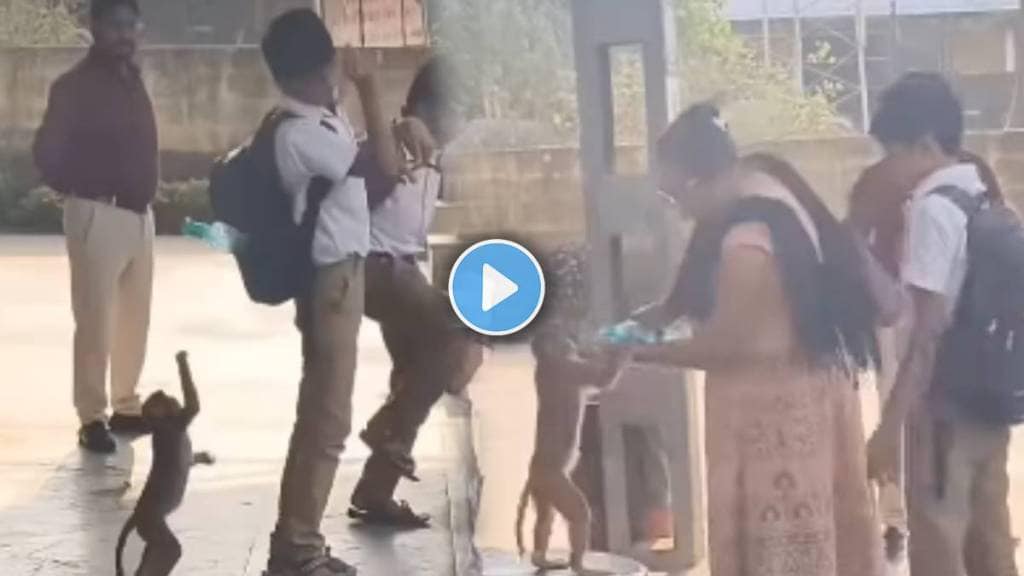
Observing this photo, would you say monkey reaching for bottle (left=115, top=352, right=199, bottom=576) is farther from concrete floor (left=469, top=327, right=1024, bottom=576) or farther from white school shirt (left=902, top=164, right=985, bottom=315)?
white school shirt (left=902, top=164, right=985, bottom=315)

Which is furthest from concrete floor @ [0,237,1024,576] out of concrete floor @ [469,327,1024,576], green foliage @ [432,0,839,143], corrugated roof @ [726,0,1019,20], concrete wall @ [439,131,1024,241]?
corrugated roof @ [726,0,1019,20]

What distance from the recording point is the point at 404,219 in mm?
1505

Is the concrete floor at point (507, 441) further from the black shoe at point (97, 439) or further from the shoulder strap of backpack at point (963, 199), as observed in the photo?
the black shoe at point (97, 439)

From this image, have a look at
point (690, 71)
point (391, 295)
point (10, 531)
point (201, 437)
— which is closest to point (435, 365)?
point (391, 295)

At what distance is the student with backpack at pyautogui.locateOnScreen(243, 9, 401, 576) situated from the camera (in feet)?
4.84

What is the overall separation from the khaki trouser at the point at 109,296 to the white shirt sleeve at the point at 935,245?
0.67m

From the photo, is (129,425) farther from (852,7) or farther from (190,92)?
(852,7)

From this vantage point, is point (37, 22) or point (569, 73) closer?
point (569, 73)

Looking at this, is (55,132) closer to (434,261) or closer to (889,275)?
(434,261)

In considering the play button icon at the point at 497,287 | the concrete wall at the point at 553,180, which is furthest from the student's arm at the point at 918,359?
the play button icon at the point at 497,287

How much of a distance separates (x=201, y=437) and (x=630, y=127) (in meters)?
0.47

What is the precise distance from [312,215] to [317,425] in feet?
0.63

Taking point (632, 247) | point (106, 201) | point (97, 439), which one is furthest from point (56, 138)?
point (632, 247)

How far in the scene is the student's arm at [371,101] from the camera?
1.47 meters
